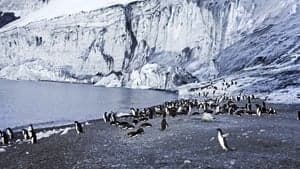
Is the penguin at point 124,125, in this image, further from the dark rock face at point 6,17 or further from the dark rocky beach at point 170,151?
the dark rock face at point 6,17

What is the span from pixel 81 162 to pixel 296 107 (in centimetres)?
1862

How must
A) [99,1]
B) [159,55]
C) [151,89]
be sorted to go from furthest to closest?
[99,1]
[159,55]
[151,89]

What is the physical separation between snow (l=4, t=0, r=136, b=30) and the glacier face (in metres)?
2.90

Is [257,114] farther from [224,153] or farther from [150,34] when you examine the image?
[150,34]

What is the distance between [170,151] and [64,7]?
8786 centimetres

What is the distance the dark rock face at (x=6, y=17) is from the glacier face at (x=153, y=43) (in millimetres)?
17946

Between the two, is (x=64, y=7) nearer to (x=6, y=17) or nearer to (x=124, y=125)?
(x=6, y=17)

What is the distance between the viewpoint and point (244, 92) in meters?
38.5

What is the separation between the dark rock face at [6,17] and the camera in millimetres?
110537

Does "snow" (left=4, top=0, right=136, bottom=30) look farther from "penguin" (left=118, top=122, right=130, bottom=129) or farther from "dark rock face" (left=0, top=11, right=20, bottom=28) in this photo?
"penguin" (left=118, top=122, right=130, bottom=129)

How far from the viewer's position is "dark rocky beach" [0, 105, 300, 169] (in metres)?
9.76

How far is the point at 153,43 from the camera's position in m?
74.8

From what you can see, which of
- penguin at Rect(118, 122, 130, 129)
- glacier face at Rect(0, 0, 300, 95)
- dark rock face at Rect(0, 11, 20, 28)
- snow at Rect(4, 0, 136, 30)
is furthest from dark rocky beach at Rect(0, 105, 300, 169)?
→ dark rock face at Rect(0, 11, 20, 28)

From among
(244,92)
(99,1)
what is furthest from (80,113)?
(99,1)
